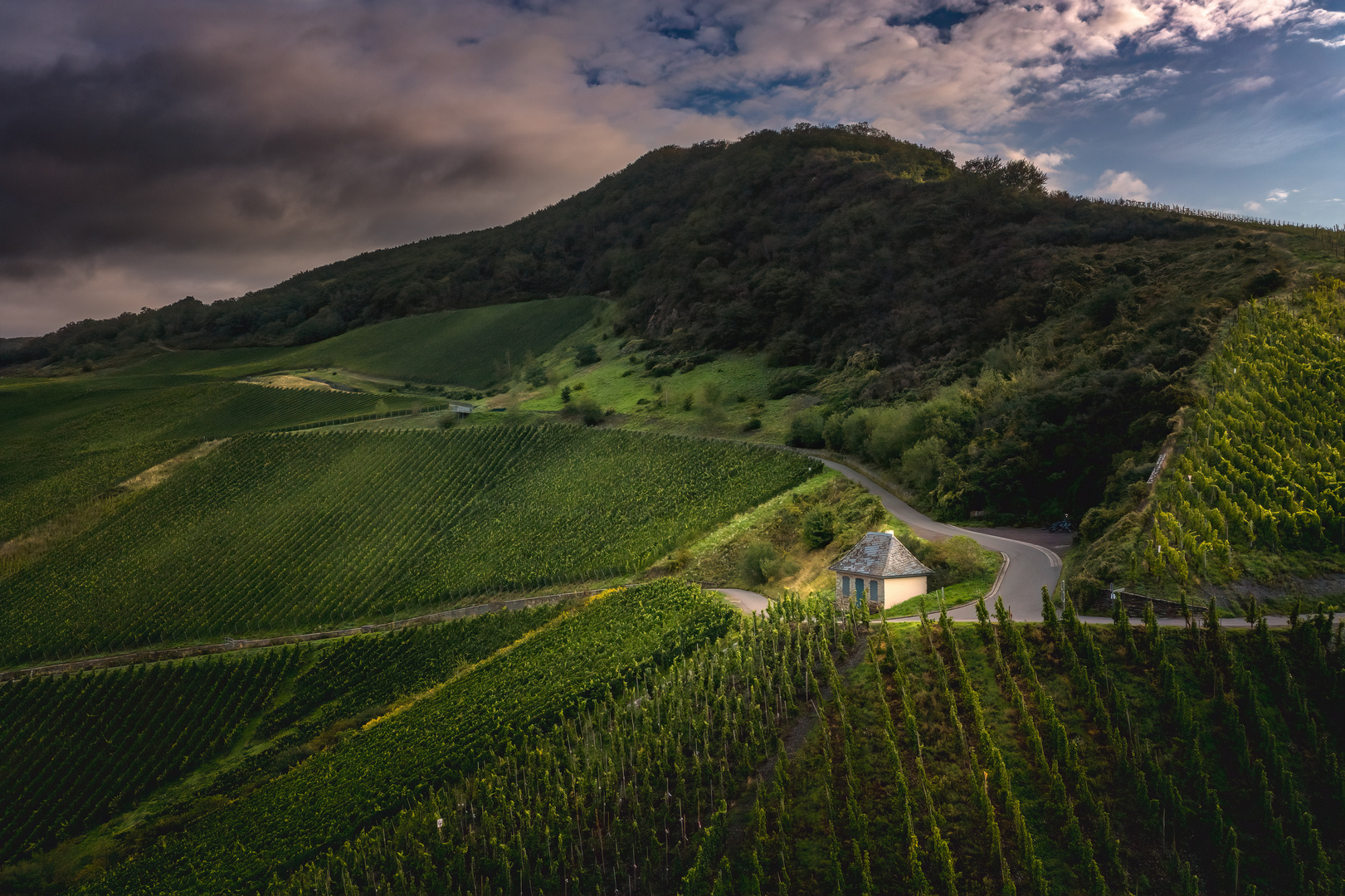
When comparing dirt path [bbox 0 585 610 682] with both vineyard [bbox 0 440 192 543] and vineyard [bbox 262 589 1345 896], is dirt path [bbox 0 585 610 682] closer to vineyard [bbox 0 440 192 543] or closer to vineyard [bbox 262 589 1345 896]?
vineyard [bbox 262 589 1345 896]

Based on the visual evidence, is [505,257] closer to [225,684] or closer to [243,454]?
[243,454]

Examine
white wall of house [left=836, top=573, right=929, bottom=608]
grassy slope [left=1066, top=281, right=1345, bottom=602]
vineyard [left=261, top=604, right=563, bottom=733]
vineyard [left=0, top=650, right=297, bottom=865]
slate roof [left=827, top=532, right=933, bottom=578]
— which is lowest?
vineyard [left=0, top=650, right=297, bottom=865]

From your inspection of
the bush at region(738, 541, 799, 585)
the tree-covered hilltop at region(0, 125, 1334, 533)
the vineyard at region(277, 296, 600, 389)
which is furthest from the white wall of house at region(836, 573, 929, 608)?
the vineyard at region(277, 296, 600, 389)

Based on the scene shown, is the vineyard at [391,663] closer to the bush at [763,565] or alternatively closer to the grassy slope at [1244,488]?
the bush at [763,565]

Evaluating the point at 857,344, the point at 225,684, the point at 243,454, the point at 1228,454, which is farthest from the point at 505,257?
the point at 1228,454

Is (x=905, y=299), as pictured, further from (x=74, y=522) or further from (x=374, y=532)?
(x=74, y=522)
